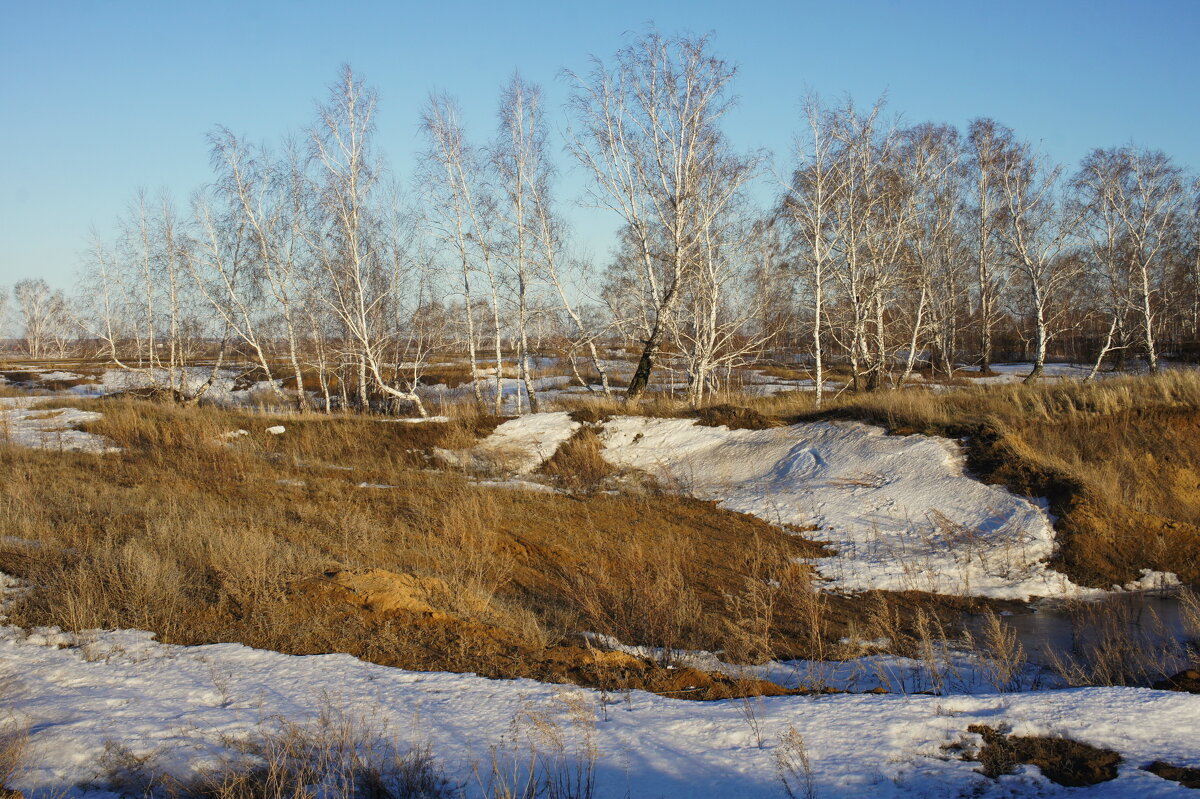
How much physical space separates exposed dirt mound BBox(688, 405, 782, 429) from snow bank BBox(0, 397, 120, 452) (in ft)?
38.3

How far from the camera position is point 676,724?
400cm

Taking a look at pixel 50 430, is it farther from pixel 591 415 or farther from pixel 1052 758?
pixel 1052 758

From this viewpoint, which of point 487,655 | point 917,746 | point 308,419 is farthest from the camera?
point 308,419

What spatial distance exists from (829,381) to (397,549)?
27944 mm

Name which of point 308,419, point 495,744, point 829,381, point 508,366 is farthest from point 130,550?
point 508,366

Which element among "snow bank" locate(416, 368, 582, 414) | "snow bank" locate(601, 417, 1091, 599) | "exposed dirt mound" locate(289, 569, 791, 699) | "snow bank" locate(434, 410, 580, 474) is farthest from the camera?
"snow bank" locate(416, 368, 582, 414)

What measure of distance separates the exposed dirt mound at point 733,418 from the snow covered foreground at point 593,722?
34.2 ft

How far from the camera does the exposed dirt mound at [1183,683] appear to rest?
4.46 m

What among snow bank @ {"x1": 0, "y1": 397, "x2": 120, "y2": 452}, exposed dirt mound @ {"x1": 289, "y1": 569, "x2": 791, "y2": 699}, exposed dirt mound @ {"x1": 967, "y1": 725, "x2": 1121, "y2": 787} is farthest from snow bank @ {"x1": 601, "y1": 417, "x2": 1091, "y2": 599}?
snow bank @ {"x1": 0, "y1": 397, "x2": 120, "y2": 452}

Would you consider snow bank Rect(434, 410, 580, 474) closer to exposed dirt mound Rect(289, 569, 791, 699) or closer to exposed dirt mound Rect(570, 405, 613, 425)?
exposed dirt mound Rect(570, 405, 613, 425)

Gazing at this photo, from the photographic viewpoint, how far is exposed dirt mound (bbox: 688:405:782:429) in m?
14.6

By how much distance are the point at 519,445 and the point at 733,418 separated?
15.3ft

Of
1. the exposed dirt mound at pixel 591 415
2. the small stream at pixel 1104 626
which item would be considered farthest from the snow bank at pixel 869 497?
the small stream at pixel 1104 626

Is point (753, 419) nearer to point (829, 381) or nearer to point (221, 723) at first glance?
point (221, 723)
